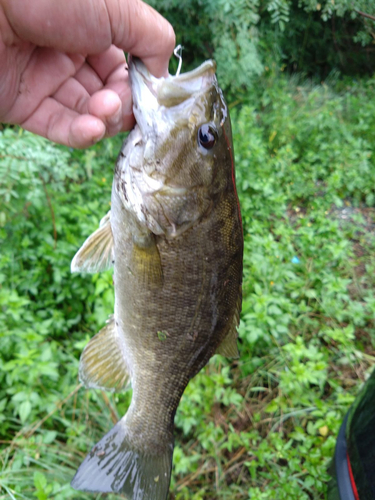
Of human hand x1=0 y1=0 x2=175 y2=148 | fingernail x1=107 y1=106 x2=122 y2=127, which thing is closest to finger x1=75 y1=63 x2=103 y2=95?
human hand x1=0 y1=0 x2=175 y2=148

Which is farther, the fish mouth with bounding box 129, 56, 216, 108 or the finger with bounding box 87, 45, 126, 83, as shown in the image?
the finger with bounding box 87, 45, 126, 83

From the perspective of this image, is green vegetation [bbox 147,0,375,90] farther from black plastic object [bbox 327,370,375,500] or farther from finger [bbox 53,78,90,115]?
black plastic object [bbox 327,370,375,500]

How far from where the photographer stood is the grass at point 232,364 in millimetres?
1913

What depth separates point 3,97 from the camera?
131 centimetres

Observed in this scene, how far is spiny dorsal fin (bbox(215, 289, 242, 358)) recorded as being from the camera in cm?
146

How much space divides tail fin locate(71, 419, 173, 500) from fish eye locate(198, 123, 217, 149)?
1.32 meters

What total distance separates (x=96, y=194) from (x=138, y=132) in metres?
1.97

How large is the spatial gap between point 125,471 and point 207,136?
1.46m

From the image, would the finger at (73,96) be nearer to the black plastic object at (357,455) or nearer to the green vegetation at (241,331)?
the green vegetation at (241,331)

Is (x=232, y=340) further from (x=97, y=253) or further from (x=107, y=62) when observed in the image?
(x=107, y=62)

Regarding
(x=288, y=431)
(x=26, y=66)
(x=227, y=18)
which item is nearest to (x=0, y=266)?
(x=26, y=66)

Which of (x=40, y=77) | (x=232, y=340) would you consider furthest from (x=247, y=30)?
(x=232, y=340)

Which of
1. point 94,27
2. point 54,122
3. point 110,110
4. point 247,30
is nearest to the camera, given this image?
point 94,27

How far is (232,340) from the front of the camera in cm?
149
